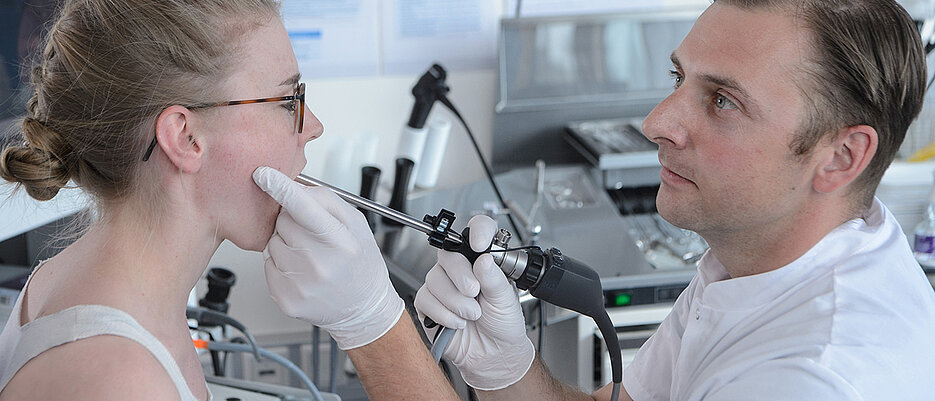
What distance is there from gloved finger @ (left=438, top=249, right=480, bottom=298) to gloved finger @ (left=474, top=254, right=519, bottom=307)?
13mm

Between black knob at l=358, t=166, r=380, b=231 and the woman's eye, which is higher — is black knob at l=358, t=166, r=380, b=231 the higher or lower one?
the lower one

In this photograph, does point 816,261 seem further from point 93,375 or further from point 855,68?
point 93,375

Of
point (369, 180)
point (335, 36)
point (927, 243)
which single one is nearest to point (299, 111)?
point (369, 180)

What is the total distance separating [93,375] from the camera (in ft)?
2.89

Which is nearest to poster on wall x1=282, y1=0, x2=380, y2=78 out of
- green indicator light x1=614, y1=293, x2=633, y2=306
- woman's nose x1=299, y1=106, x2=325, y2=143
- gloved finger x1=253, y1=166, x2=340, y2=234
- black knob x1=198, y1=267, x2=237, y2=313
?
black knob x1=198, y1=267, x2=237, y2=313

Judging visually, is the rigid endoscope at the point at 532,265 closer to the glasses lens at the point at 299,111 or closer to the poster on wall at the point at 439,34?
the glasses lens at the point at 299,111

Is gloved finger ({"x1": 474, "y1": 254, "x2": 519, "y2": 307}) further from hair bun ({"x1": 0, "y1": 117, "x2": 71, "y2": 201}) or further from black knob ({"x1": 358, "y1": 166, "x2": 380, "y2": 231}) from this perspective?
black knob ({"x1": 358, "y1": 166, "x2": 380, "y2": 231})

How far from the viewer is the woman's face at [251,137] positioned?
41.9 inches

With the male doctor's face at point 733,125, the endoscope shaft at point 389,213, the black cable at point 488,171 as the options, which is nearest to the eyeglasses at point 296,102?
the endoscope shaft at point 389,213

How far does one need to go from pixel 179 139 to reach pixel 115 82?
0.10 metres

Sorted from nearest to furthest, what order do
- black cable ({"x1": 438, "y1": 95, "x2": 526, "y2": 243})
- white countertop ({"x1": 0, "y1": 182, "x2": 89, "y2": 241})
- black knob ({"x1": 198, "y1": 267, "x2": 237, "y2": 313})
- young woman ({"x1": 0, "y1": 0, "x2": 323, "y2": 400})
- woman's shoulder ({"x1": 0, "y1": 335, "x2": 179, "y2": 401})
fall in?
woman's shoulder ({"x1": 0, "y1": 335, "x2": 179, "y2": 401}) < young woman ({"x1": 0, "y1": 0, "x2": 323, "y2": 400}) < white countertop ({"x1": 0, "y1": 182, "x2": 89, "y2": 241}) < black knob ({"x1": 198, "y1": 267, "x2": 237, "y2": 313}) < black cable ({"x1": 438, "y1": 95, "x2": 526, "y2": 243})

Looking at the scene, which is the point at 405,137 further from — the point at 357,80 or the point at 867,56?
the point at 867,56

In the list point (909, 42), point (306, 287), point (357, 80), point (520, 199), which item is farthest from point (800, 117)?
point (357, 80)

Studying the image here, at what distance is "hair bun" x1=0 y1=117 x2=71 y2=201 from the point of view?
40.6 inches
